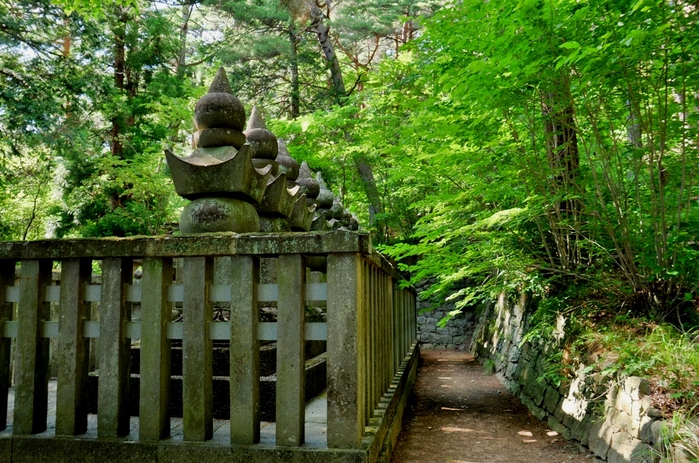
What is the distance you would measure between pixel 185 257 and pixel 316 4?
1458 cm

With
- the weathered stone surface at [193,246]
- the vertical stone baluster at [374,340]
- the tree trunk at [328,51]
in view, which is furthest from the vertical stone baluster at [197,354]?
the tree trunk at [328,51]

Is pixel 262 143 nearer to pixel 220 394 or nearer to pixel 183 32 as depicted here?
pixel 220 394

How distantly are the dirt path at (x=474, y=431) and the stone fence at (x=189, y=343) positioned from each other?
1422 mm

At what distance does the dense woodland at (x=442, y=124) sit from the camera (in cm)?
427

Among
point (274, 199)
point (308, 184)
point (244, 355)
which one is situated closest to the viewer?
point (244, 355)

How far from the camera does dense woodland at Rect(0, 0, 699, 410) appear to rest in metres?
4.27

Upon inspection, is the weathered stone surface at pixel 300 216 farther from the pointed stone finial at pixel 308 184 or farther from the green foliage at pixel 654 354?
the green foliage at pixel 654 354

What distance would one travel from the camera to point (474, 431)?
541 cm

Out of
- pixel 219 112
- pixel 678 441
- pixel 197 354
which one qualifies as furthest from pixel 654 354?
pixel 219 112

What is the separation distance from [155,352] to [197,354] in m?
0.30

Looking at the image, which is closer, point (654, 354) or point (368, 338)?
point (368, 338)

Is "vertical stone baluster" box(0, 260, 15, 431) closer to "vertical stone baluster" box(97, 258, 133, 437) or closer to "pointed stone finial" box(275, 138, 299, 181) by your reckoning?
"vertical stone baluster" box(97, 258, 133, 437)

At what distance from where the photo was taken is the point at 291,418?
9.56ft

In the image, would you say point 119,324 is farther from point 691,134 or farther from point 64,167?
point 64,167
